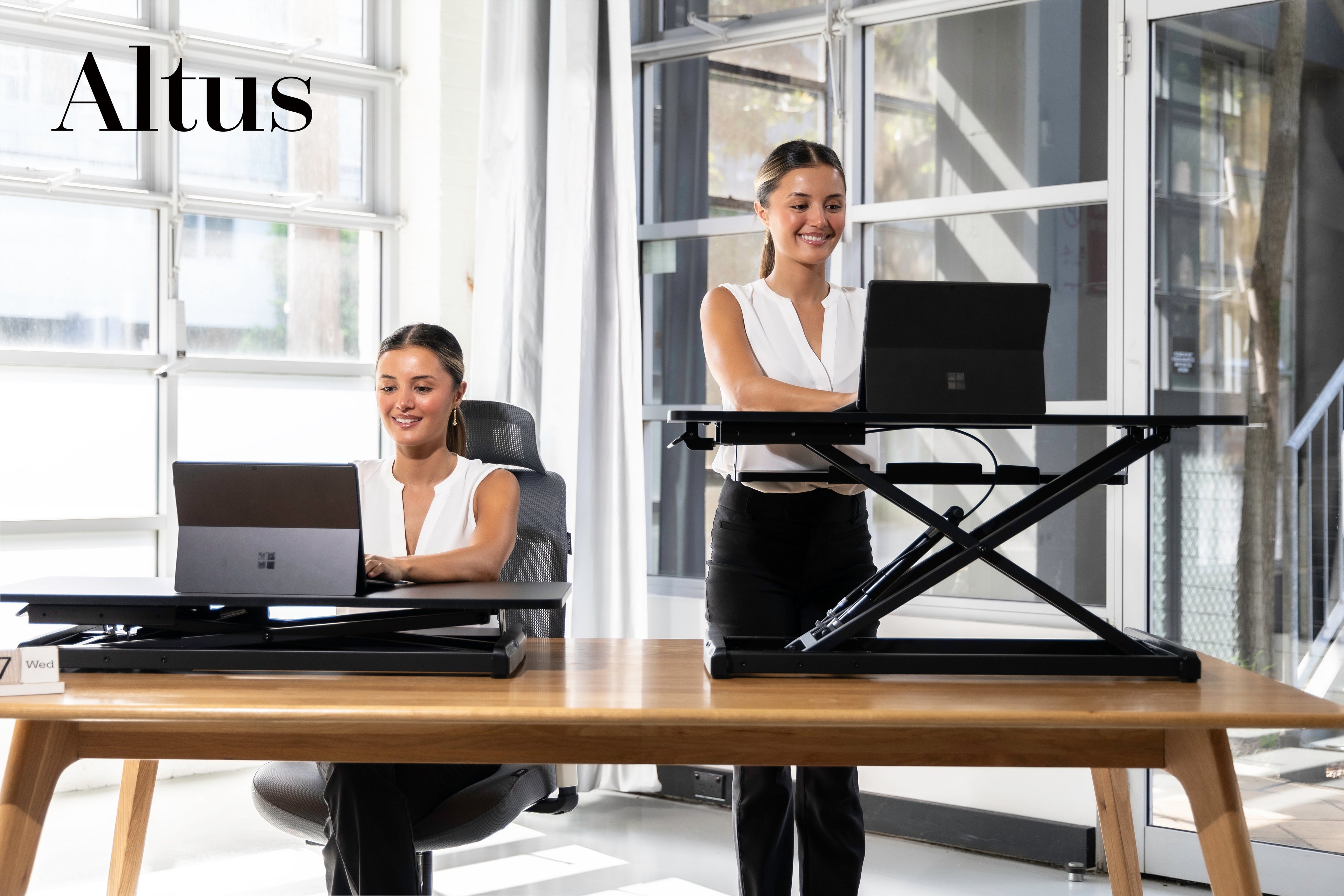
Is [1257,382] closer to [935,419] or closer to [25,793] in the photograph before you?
[935,419]

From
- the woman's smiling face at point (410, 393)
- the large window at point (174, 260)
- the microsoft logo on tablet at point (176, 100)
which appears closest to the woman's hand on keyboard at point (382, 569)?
the woman's smiling face at point (410, 393)

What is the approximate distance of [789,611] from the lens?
1.87m

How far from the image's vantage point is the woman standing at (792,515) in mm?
1816

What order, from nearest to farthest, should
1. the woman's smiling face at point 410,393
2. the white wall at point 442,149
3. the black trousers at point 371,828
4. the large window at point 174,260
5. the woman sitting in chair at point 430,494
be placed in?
the black trousers at point 371,828, the woman sitting in chair at point 430,494, the woman's smiling face at point 410,393, the large window at point 174,260, the white wall at point 442,149

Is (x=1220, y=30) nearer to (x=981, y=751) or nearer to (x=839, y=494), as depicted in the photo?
(x=839, y=494)

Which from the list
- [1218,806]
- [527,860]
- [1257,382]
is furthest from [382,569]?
[1257,382]

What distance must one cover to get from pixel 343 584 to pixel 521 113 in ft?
7.62

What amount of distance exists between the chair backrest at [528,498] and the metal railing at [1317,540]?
167 cm

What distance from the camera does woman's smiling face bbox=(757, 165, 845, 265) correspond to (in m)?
1.84

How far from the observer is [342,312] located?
3967mm

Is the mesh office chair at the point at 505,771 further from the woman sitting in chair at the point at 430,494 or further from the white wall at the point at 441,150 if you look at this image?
the white wall at the point at 441,150

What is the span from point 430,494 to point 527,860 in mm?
1263

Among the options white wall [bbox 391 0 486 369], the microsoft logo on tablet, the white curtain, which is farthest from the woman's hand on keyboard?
the microsoft logo on tablet

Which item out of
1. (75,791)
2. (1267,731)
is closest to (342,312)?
(75,791)
